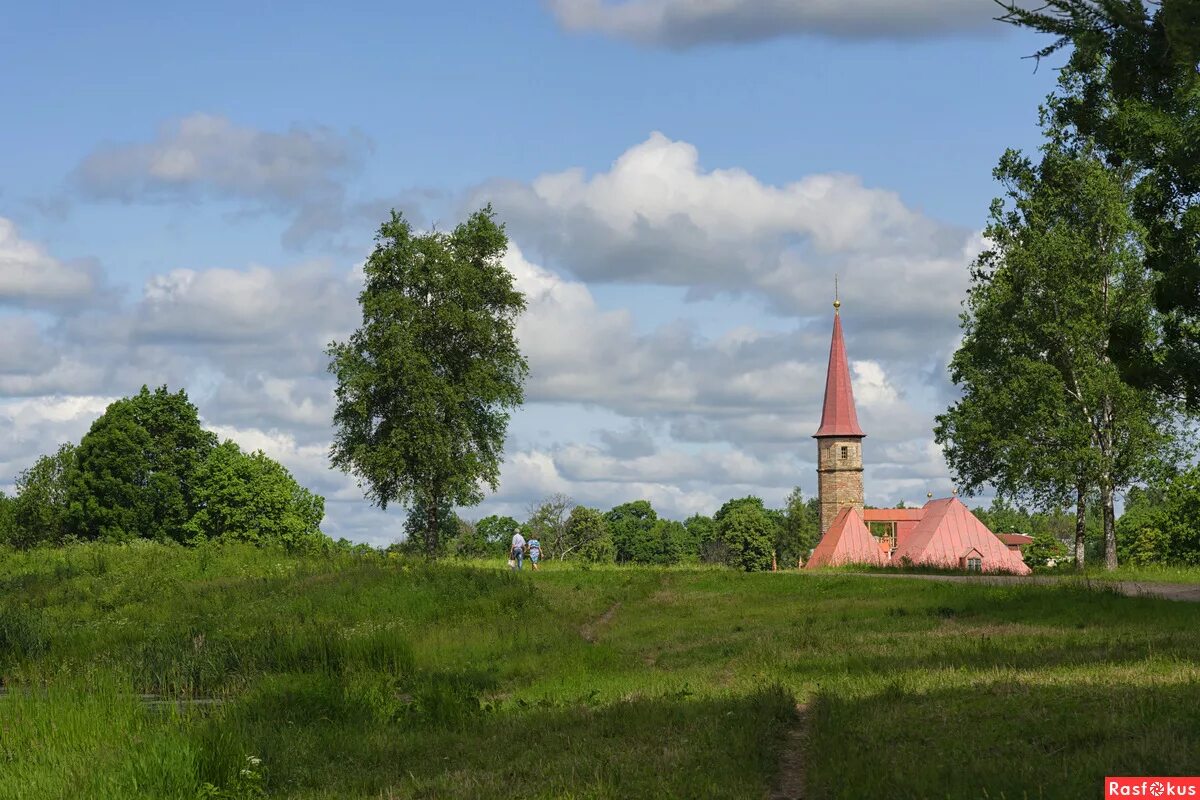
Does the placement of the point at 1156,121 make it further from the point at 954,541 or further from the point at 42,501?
the point at 42,501

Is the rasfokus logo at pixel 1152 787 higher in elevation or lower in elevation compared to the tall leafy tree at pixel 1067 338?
lower

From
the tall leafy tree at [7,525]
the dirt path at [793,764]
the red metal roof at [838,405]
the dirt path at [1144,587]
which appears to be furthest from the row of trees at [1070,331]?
the tall leafy tree at [7,525]

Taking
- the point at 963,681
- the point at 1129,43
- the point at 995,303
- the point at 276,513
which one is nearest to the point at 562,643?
the point at 963,681

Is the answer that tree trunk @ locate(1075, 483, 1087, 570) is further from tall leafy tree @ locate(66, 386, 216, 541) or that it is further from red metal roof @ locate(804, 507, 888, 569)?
tall leafy tree @ locate(66, 386, 216, 541)

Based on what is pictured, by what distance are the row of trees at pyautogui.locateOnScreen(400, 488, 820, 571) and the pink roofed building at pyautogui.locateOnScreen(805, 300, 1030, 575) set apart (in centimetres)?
914

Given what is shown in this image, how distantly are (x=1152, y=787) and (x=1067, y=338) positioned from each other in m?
39.1

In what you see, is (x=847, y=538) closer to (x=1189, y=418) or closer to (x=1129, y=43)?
(x=1189, y=418)

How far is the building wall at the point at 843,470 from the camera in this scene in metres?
114

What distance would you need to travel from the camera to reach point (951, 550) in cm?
7325

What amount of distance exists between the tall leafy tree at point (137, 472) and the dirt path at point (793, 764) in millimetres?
69992

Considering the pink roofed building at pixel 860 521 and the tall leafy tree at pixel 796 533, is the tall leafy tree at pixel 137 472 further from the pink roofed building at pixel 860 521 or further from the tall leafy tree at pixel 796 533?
the tall leafy tree at pixel 796 533

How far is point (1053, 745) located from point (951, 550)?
6494cm

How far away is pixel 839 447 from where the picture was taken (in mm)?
114625

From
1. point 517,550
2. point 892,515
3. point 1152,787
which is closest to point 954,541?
point 517,550
